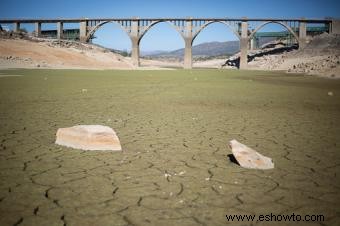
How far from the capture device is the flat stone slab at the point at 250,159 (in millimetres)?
3188

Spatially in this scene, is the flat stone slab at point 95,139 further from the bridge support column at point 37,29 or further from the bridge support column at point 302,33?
the bridge support column at point 37,29

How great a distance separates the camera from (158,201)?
2398mm

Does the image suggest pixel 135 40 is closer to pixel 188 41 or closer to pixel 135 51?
pixel 135 51

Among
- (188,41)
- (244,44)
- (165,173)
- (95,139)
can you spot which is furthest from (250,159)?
(244,44)

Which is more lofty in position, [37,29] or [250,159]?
[37,29]

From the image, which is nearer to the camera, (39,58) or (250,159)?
(250,159)

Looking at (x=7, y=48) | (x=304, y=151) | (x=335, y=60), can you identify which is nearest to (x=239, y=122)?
(x=304, y=151)

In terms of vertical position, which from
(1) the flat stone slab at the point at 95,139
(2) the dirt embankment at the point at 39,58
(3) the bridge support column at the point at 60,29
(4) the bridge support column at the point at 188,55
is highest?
(3) the bridge support column at the point at 60,29

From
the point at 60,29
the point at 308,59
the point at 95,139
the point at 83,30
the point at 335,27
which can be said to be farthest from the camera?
the point at 60,29

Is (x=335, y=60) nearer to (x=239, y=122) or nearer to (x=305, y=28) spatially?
(x=239, y=122)

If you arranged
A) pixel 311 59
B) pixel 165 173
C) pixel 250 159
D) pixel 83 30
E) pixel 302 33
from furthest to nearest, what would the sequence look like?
pixel 83 30 < pixel 302 33 < pixel 311 59 < pixel 250 159 < pixel 165 173

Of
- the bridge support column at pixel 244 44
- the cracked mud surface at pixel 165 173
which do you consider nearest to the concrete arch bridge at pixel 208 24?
the bridge support column at pixel 244 44

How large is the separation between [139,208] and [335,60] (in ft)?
90.1

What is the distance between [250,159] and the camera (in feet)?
10.6
